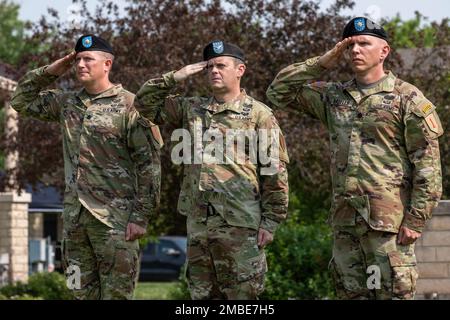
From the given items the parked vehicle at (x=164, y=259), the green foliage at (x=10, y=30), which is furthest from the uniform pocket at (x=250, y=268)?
the green foliage at (x=10, y=30)

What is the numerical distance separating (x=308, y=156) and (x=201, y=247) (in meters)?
9.74

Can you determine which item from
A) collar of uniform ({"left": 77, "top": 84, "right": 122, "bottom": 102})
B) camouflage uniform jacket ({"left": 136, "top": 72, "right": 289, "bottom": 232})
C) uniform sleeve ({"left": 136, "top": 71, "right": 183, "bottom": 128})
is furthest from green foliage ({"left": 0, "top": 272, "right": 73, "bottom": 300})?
camouflage uniform jacket ({"left": 136, "top": 72, "right": 289, "bottom": 232})

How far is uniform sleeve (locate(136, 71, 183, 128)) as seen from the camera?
860 centimetres

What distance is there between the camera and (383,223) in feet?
26.2

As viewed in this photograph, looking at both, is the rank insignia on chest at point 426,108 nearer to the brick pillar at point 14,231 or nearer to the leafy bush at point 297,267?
the leafy bush at point 297,267

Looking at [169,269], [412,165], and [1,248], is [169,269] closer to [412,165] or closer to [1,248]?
[1,248]

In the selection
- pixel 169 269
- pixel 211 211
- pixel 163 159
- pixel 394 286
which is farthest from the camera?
pixel 169 269

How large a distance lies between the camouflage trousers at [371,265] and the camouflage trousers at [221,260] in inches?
25.7

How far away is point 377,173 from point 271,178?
2.84 feet

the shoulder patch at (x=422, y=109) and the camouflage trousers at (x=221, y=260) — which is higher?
the shoulder patch at (x=422, y=109)

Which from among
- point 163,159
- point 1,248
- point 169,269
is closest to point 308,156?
point 163,159

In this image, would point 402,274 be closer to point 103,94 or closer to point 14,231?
point 103,94

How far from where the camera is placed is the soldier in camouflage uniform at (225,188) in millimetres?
8461

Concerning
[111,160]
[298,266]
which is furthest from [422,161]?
[298,266]
